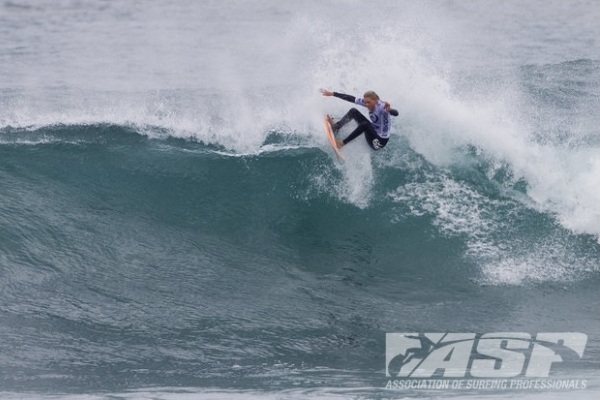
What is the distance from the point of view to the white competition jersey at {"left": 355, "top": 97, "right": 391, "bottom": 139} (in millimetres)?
14773

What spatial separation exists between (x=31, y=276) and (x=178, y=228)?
2.76 metres

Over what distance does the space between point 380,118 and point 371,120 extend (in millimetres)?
205

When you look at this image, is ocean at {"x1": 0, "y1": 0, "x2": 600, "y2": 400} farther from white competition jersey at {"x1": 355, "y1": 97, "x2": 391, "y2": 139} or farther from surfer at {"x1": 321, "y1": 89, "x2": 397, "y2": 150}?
white competition jersey at {"x1": 355, "y1": 97, "x2": 391, "y2": 139}

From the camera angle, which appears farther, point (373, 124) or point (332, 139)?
point (332, 139)

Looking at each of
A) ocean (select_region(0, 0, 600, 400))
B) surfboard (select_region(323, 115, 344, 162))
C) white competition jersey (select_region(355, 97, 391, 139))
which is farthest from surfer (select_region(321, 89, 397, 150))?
ocean (select_region(0, 0, 600, 400))

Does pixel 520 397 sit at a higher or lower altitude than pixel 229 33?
lower

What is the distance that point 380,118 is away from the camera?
14.8m

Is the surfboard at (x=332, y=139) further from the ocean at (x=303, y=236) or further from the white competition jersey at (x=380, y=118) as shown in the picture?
the white competition jersey at (x=380, y=118)

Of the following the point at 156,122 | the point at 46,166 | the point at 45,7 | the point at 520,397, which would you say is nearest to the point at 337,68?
the point at 156,122

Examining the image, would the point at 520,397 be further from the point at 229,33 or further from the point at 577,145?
the point at 229,33

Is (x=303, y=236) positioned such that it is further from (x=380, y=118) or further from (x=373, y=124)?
(x=380, y=118)

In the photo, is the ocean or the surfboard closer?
the ocean

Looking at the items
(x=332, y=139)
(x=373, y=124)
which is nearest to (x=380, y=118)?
(x=373, y=124)

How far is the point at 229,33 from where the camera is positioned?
2644cm
